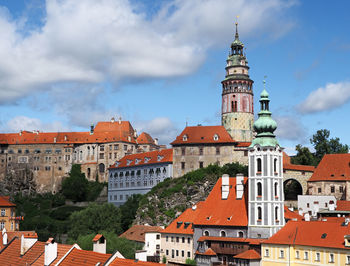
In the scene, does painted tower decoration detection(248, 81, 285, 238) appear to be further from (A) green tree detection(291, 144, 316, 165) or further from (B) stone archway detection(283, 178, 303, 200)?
(A) green tree detection(291, 144, 316, 165)

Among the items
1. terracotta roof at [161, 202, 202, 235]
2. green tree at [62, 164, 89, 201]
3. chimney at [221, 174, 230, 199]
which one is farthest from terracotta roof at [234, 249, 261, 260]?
green tree at [62, 164, 89, 201]

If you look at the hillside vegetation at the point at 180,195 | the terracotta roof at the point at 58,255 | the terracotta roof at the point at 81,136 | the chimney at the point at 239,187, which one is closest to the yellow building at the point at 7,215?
the hillside vegetation at the point at 180,195

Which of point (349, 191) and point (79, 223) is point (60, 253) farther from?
point (349, 191)

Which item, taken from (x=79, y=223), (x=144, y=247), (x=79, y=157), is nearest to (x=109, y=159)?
(x=79, y=157)

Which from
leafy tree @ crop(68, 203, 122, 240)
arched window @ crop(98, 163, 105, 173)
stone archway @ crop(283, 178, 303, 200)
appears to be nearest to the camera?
leafy tree @ crop(68, 203, 122, 240)

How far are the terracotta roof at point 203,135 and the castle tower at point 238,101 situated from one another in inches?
120

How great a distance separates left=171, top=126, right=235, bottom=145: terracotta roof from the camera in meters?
82.8

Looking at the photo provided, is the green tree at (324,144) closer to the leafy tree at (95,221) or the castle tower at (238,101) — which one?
the castle tower at (238,101)

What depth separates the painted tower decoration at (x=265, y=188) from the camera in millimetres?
51188

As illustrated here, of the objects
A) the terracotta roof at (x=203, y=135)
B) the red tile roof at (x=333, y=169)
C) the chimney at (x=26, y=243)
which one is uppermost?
the terracotta roof at (x=203, y=135)

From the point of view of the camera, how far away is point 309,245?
44.9 m

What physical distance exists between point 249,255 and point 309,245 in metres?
6.37

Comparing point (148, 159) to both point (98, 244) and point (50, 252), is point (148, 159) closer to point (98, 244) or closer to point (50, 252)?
point (98, 244)

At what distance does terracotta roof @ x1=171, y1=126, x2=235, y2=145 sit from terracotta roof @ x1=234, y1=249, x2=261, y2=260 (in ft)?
111
